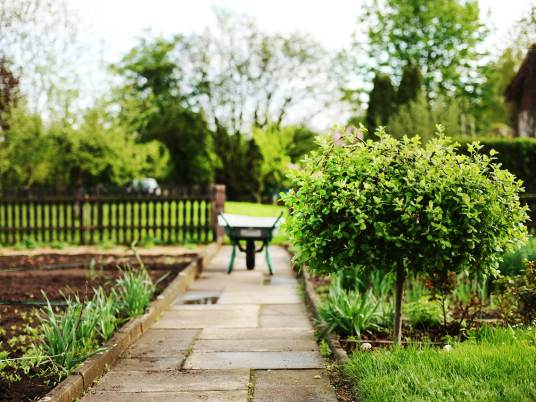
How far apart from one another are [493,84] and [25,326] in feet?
120

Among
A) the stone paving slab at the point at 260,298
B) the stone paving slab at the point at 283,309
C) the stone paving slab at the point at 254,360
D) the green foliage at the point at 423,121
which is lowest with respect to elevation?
the stone paving slab at the point at 260,298

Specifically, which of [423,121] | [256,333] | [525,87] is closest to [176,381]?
[256,333]

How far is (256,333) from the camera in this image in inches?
238

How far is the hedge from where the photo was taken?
1406 centimetres

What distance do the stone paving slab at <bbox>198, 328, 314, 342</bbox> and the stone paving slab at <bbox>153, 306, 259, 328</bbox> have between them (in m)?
0.20

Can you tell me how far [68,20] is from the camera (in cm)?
1903

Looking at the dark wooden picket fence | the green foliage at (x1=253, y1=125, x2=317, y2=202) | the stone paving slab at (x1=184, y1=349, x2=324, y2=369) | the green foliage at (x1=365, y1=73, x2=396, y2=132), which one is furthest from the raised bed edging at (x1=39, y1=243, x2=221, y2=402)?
the green foliage at (x1=253, y1=125, x2=317, y2=202)

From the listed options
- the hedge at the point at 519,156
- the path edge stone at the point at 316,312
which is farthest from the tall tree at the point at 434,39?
the path edge stone at the point at 316,312

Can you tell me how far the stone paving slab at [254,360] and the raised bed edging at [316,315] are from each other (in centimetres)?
15

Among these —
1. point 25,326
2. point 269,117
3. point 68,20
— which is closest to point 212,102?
point 269,117

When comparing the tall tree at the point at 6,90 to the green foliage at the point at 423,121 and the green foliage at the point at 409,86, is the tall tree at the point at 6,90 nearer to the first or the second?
the green foliage at the point at 423,121

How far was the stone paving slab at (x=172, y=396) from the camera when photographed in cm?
401

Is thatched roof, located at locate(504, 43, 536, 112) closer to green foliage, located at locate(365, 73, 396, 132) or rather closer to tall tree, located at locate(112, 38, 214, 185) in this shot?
green foliage, located at locate(365, 73, 396, 132)

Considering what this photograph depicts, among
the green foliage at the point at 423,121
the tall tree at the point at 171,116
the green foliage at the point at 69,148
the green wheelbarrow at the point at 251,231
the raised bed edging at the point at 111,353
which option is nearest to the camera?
the raised bed edging at the point at 111,353
